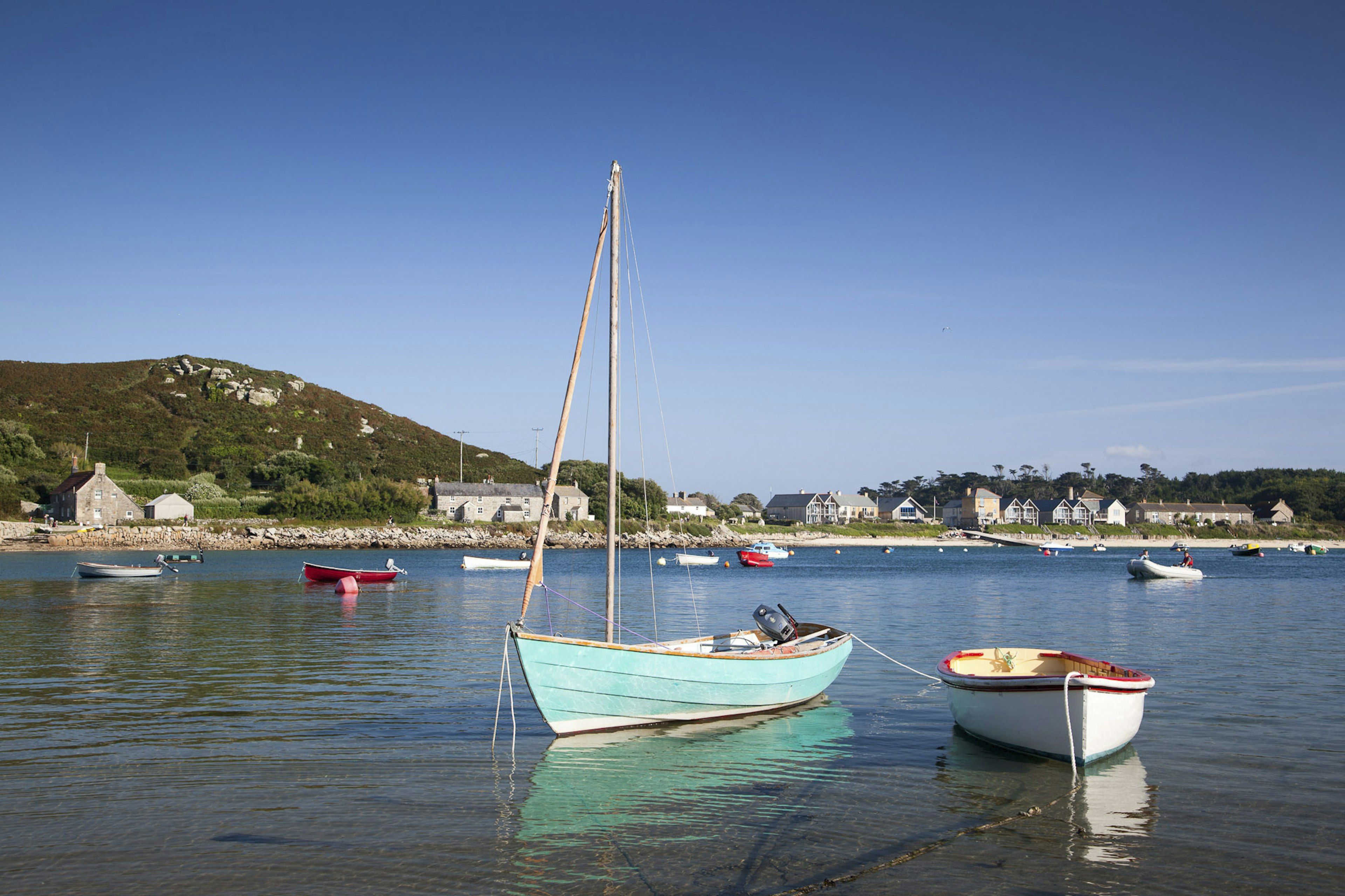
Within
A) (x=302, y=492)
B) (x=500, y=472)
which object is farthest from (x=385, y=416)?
(x=302, y=492)

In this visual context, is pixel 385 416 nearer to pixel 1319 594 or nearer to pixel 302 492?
pixel 302 492

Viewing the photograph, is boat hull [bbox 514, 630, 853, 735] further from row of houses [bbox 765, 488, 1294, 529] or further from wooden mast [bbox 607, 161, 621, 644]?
row of houses [bbox 765, 488, 1294, 529]

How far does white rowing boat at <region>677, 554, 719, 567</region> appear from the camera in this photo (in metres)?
88.7

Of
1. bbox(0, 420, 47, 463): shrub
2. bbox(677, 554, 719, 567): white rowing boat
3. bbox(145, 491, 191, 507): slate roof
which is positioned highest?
bbox(0, 420, 47, 463): shrub

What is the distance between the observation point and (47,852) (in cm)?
1013

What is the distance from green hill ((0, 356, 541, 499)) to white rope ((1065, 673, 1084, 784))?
4922 inches

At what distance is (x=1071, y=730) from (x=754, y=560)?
7306 centimetres

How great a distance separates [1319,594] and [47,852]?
61.4 m

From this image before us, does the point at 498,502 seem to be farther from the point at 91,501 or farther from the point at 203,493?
the point at 91,501

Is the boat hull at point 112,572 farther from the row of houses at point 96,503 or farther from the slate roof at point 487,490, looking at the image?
the slate roof at point 487,490

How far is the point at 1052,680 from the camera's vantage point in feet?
44.8

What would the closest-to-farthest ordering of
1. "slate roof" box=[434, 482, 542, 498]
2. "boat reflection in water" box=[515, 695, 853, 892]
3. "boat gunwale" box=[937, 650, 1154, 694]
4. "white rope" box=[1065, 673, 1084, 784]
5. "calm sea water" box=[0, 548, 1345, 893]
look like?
"calm sea water" box=[0, 548, 1345, 893], "boat reflection in water" box=[515, 695, 853, 892], "white rope" box=[1065, 673, 1084, 784], "boat gunwale" box=[937, 650, 1154, 694], "slate roof" box=[434, 482, 542, 498]

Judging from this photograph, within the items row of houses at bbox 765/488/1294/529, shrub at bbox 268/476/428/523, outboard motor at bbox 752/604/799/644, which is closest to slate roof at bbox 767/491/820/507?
row of houses at bbox 765/488/1294/529

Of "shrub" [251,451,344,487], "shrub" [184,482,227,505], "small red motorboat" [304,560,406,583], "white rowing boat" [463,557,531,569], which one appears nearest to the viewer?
"small red motorboat" [304,560,406,583]
